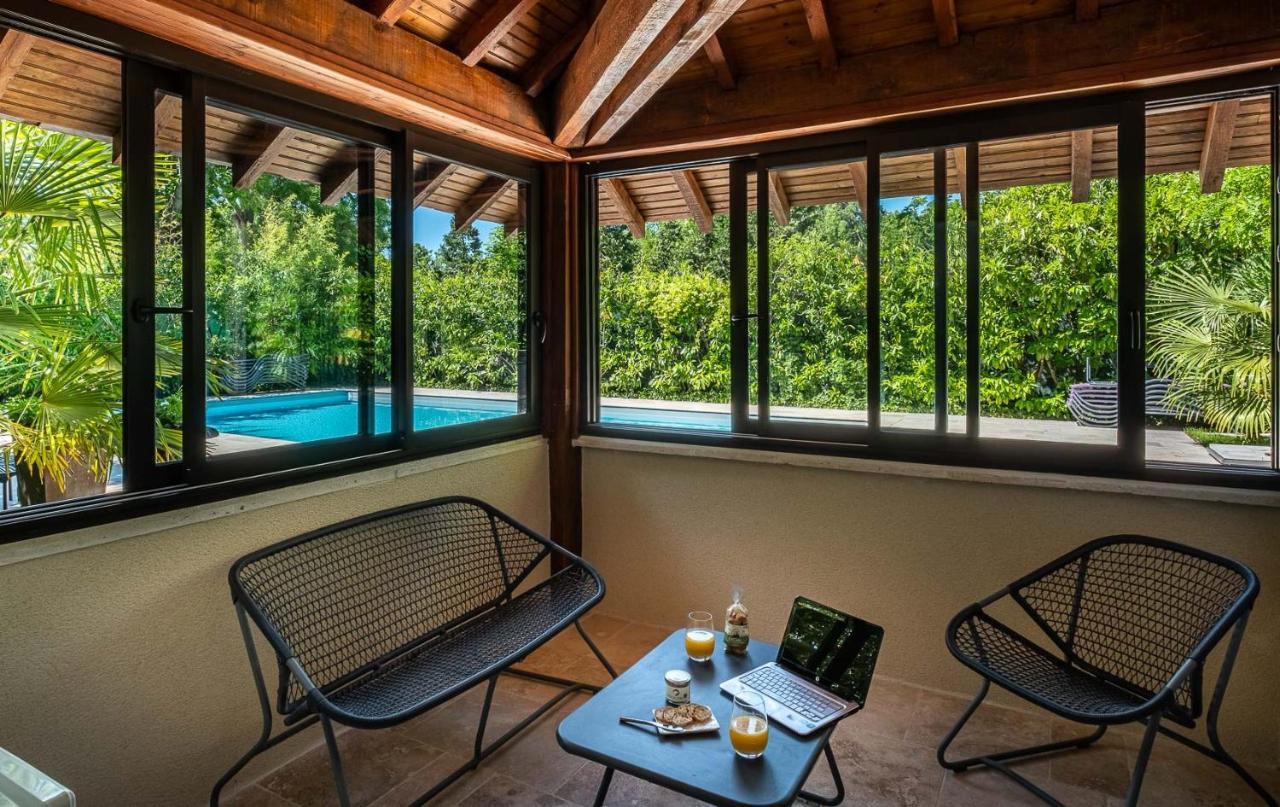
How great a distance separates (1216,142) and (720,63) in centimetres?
199

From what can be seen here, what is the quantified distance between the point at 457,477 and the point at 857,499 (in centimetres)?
178

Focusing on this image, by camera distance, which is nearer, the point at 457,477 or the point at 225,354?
the point at 225,354

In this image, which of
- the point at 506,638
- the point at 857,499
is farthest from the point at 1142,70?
the point at 506,638

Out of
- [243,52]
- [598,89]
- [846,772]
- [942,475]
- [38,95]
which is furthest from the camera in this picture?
[942,475]

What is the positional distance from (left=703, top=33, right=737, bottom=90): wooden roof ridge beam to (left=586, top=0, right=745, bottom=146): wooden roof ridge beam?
46 centimetres

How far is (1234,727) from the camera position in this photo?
2.60 metres

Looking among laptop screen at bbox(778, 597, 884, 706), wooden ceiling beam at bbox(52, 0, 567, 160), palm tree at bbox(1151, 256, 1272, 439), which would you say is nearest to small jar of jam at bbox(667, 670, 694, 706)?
laptop screen at bbox(778, 597, 884, 706)

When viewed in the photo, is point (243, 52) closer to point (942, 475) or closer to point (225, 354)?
point (225, 354)

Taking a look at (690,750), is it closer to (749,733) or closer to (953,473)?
(749,733)

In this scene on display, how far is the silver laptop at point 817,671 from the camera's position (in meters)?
1.98

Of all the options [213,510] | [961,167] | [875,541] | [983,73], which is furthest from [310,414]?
[983,73]

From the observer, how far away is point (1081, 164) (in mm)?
2861

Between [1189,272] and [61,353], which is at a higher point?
[1189,272]

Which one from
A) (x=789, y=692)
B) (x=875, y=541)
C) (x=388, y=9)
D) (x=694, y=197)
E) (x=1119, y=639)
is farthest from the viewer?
(x=694, y=197)
